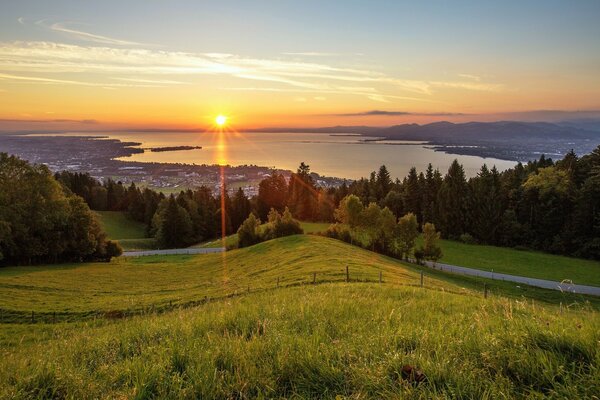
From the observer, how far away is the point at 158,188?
159 metres

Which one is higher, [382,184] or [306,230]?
[382,184]

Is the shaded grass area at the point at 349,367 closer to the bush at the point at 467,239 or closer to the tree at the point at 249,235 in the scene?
the tree at the point at 249,235

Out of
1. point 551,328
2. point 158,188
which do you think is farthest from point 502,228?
point 158,188

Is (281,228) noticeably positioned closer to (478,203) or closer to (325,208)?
(325,208)

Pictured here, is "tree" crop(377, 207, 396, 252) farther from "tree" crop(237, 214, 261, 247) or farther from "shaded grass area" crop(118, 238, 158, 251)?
"shaded grass area" crop(118, 238, 158, 251)

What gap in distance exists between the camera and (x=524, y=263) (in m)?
59.1

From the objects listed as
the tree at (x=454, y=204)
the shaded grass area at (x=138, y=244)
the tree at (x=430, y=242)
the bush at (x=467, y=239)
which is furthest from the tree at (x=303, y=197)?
the tree at (x=430, y=242)

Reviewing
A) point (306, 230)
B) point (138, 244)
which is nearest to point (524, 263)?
Answer: point (306, 230)

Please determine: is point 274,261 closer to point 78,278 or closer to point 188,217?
point 78,278

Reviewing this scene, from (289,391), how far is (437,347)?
1.79 m

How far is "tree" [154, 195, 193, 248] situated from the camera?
89875mm

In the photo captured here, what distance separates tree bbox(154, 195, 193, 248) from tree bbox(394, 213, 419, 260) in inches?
2287

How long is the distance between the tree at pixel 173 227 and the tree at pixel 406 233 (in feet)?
191

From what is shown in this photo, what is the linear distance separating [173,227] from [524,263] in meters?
77.2
